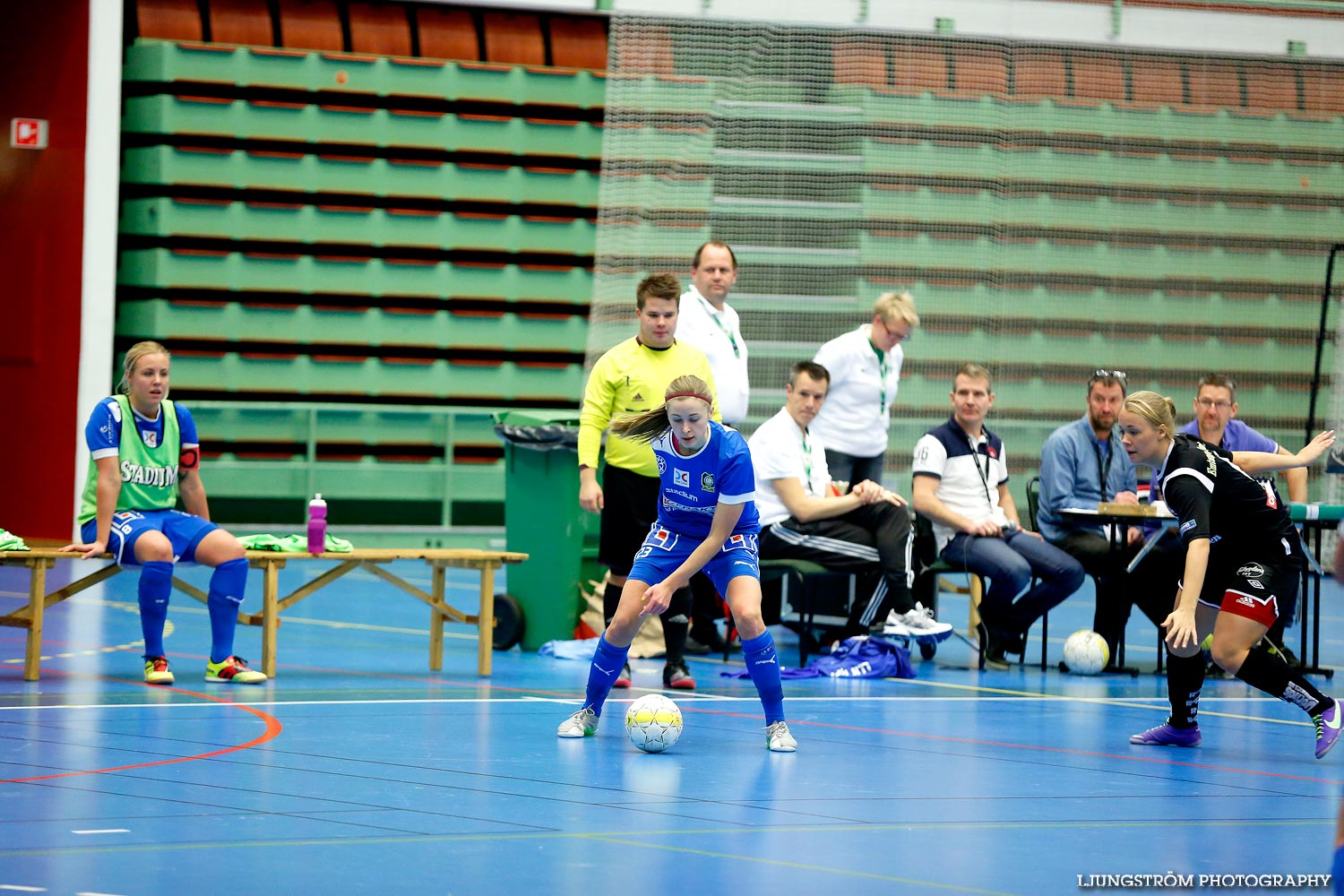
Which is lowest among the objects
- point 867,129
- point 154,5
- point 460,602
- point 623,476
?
point 460,602

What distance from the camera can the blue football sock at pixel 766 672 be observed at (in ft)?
18.8

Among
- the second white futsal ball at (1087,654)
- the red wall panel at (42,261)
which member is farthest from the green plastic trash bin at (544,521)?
the red wall panel at (42,261)

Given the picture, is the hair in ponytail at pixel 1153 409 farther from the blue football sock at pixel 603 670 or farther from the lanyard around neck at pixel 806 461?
the lanyard around neck at pixel 806 461

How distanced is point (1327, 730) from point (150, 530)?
187 inches

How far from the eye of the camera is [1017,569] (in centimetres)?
837

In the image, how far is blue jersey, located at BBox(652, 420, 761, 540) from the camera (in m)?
5.81

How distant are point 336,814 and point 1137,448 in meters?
3.19

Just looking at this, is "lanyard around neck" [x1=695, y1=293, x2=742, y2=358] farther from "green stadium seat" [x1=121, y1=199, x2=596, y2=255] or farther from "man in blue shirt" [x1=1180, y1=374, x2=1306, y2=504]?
"green stadium seat" [x1=121, y1=199, x2=596, y2=255]

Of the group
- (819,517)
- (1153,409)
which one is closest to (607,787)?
(1153,409)

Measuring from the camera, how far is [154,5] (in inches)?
544

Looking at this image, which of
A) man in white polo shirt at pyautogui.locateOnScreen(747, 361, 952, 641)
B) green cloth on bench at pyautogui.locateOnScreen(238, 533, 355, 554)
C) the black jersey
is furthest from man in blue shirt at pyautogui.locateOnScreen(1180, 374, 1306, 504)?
green cloth on bench at pyautogui.locateOnScreen(238, 533, 355, 554)

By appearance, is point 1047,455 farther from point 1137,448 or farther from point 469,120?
point 469,120

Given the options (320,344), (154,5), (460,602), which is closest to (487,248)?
(320,344)

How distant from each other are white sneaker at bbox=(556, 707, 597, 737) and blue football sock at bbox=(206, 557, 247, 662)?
189cm
